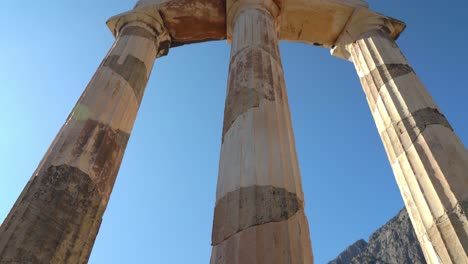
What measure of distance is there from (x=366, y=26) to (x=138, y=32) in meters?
7.61

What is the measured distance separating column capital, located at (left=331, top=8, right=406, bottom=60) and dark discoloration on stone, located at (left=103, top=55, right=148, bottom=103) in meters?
7.11

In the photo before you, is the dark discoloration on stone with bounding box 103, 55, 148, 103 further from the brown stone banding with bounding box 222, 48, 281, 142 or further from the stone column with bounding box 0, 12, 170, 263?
the brown stone banding with bounding box 222, 48, 281, 142

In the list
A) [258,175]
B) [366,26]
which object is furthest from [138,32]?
[258,175]

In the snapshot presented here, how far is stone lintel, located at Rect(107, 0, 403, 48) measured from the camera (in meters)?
12.8

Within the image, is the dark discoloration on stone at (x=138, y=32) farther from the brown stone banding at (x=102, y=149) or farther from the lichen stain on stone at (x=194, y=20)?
the brown stone banding at (x=102, y=149)

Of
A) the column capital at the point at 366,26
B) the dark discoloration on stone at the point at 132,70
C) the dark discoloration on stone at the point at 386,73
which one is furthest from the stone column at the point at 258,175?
the column capital at the point at 366,26

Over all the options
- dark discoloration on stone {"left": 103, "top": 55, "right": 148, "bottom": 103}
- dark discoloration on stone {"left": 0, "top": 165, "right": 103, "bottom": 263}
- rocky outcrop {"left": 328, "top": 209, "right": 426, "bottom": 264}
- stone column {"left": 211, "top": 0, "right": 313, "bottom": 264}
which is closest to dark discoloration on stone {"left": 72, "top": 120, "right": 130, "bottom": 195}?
dark discoloration on stone {"left": 0, "top": 165, "right": 103, "bottom": 263}

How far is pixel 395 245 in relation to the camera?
254 ft

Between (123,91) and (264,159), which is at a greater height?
(123,91)

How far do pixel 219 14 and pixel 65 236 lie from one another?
951 centimetres

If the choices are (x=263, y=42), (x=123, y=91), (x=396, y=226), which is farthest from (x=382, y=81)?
(x=396, y=226)

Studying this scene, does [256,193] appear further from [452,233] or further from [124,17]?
[124,17]

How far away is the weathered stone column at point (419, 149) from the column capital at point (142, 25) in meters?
6.73

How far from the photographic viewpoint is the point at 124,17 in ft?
40.8
